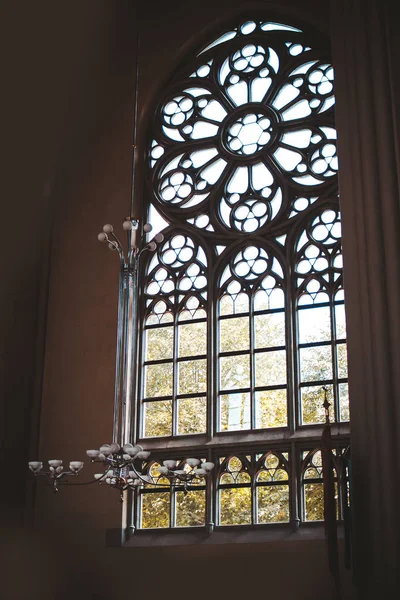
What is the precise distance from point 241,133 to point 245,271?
5.89 feet

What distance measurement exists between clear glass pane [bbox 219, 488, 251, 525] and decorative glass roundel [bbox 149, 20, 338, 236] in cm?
293

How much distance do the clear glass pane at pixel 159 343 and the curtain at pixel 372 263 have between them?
243 centimetres

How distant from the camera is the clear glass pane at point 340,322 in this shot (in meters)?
9.96

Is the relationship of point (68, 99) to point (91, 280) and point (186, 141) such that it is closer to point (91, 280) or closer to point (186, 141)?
point (186, 141)

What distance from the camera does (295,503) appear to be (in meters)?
9.38

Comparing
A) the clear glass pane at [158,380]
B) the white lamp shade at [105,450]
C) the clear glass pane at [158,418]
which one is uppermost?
the clear glass pane at [158,380]

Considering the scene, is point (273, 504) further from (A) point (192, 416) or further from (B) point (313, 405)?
(A) point (192, 416)

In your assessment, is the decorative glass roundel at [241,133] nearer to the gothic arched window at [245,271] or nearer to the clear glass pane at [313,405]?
the gothic arched window at [245,271]

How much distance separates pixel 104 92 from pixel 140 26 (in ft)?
→ 3.28

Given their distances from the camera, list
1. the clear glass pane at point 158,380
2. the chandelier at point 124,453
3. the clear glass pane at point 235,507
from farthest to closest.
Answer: the clear glass pane at point 158,380
the clear glass pane at point 235,507
the chandelier at point 124,453

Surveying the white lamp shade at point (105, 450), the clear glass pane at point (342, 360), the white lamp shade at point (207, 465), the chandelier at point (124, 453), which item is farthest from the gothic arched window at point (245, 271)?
the white lamp shade at point (105, 450)

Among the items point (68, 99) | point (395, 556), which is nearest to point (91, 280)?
point (68, 99)

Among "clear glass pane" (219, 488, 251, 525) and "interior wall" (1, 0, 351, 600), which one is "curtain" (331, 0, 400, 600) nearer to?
"interior wall" (1, 0, 351, 600)

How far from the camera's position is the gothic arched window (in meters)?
9.87
